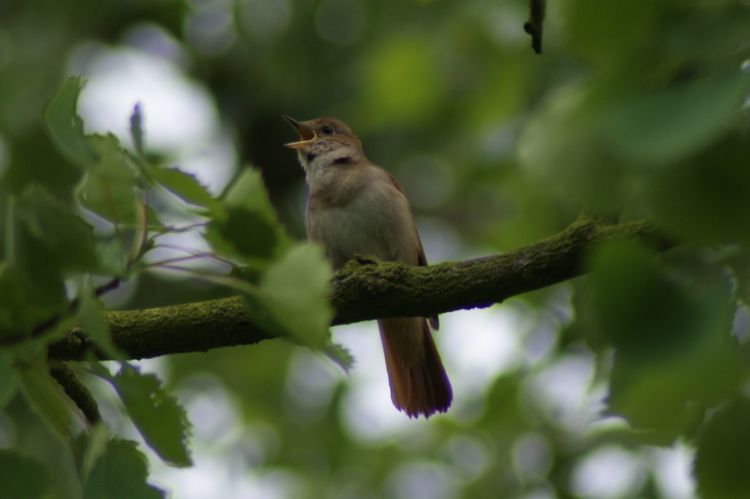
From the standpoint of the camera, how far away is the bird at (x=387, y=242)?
17.6ft

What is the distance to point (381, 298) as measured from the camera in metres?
2.93

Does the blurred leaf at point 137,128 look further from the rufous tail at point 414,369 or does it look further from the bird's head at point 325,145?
the bird's head at point 325,145

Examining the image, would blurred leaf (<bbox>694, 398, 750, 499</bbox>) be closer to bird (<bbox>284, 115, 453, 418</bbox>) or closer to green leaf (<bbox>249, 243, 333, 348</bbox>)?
green leaf (<bbox>249, 243, 333, 348</bbox>)

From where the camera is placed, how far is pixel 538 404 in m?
6.88

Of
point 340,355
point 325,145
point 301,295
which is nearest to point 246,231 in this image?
point 301,295

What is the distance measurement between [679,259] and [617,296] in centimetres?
15

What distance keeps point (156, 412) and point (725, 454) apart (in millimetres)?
1007

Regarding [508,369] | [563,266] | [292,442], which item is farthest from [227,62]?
[563,266]

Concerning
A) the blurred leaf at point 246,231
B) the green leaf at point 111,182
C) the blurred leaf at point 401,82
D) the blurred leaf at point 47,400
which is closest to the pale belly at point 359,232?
the blurred leaf at point 401,82

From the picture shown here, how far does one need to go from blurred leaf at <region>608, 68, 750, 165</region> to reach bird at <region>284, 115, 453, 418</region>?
433cm

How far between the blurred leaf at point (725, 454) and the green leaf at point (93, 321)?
764 mm

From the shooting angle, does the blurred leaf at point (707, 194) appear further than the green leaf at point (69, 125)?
No

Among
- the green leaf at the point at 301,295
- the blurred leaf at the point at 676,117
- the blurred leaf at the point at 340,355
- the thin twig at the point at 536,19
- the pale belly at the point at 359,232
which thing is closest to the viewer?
the blurred leaf at the point at 676,117

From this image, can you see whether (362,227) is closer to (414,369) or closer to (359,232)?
(359,232)
